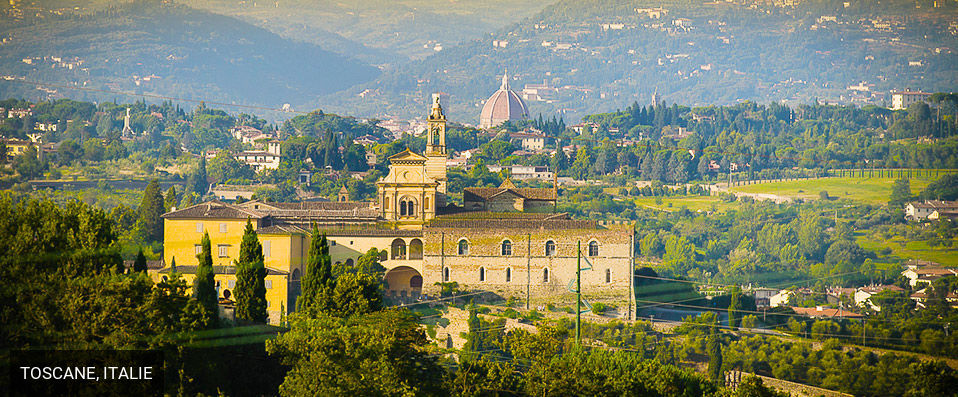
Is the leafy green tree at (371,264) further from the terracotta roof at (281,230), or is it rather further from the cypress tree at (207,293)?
the cypress tree at (207,293)

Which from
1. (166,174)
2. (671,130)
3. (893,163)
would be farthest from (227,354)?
(671,130)

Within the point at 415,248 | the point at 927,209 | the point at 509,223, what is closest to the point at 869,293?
the point at 509,223

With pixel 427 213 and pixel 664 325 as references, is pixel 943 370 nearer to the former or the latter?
pixel 664 325

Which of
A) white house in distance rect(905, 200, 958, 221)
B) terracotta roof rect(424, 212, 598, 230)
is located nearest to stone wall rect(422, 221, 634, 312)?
terracotta roof rect(424, 212, 598, 230)

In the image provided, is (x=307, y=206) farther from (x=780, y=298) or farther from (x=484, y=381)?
(x=780, y=298)

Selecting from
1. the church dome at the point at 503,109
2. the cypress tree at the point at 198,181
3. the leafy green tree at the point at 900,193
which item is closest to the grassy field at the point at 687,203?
the leafy green tree at the point at 900,193
